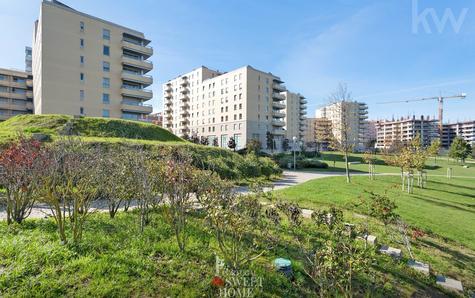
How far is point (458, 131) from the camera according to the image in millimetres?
134750

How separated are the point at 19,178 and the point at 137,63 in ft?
143

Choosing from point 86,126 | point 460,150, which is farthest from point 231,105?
point 460,150

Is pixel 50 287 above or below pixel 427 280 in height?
above

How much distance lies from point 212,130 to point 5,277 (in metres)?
62.6

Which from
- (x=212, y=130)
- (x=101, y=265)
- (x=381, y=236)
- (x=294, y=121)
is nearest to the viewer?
(x=101, y=265)

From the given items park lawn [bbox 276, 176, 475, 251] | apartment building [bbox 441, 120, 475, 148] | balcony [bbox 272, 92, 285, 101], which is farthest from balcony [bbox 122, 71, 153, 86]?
apartment building [bbox 441, 120, 475, 148]

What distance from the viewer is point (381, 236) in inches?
265

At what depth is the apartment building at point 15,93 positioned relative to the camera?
51.7 m

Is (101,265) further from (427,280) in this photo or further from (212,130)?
(212,130)

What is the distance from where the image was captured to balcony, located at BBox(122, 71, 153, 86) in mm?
42344

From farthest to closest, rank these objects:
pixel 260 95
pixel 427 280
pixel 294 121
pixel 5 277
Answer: pixel 294 121, pixel 260 95, pixel 427 280, pixel 5 277

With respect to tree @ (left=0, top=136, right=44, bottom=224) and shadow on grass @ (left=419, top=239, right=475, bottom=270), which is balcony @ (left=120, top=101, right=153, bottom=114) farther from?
shadow on grass @ (left=419, top=239, right=475, bottom=270)

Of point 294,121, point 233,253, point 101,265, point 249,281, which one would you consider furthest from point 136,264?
point 294,121

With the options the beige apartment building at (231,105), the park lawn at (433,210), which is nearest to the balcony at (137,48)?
the beige apartment building at (231,105)
